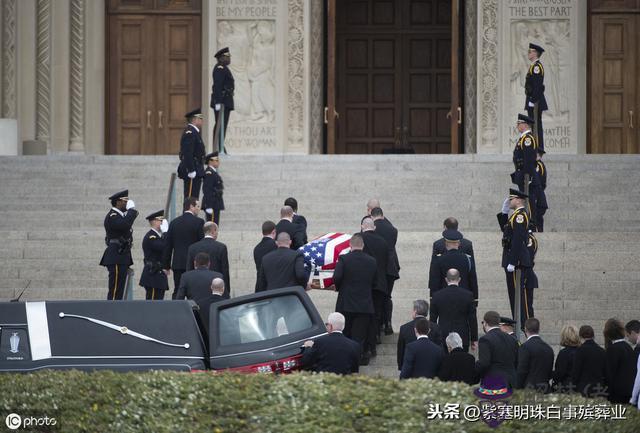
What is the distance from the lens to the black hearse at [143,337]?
1084 centimetres

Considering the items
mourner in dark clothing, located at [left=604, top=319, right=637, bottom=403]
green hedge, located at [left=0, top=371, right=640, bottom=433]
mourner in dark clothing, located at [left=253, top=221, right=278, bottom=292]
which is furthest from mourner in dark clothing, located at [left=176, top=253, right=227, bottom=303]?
green hedge, located at [left=0, top=371, right=640, bottom=433]

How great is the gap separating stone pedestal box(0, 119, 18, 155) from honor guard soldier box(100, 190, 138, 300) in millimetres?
10245

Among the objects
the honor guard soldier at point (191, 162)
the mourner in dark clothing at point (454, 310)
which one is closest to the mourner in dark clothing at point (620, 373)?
the mourner in dark clothing at point (454, 310)

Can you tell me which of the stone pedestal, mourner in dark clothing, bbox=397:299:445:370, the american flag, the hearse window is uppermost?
the stone pedestal

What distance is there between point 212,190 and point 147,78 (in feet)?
34.9

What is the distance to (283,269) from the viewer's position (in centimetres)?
1482

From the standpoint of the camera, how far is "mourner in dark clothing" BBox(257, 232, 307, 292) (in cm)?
1480

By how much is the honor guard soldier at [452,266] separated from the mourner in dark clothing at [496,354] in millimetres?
2497

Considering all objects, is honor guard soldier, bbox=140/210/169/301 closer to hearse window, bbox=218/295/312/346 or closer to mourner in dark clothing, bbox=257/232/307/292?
mourner in dark clothing, bbox=257/232/307/292

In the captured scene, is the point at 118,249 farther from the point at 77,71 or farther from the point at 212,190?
the point at 77,71

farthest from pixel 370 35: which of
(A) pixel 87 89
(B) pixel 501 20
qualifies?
(A) pixel 87 89

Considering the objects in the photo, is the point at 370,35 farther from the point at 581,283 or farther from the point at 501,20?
the point at 581,283

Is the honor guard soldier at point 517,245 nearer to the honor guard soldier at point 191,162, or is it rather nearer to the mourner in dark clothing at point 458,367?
the mourner in dark clothing at point 458,367

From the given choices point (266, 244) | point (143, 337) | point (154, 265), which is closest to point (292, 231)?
point (266, 244)
